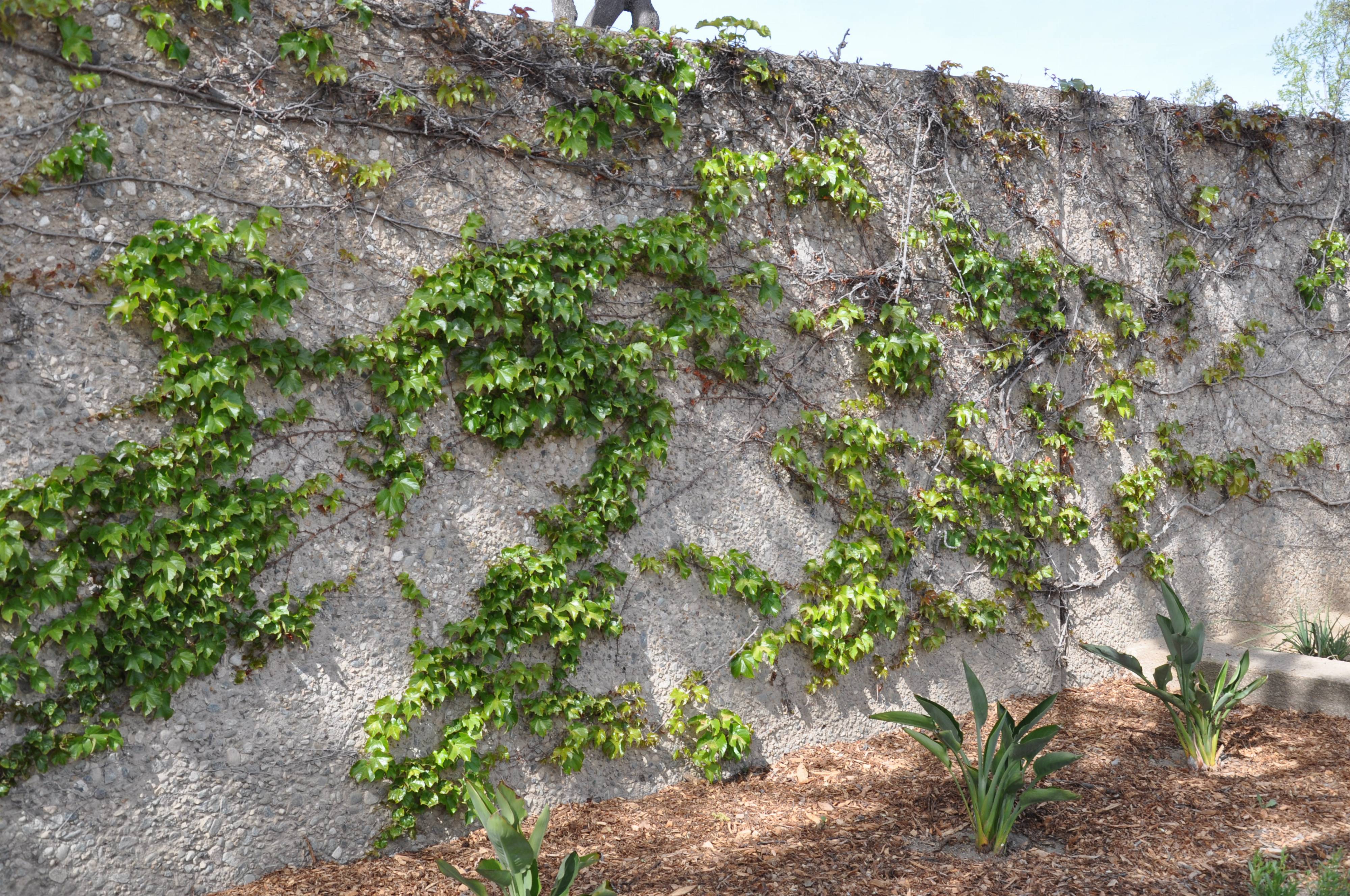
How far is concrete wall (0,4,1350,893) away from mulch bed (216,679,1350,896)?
0.54 feet

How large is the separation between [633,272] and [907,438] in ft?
4.61

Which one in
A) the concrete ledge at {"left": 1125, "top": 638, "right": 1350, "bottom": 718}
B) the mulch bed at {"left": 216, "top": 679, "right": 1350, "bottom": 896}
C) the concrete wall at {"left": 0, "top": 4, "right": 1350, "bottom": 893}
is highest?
the concrete wall at {"left": 0, "top": 4, "right": 1350, "bottom": 893}

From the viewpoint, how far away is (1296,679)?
3.68 m

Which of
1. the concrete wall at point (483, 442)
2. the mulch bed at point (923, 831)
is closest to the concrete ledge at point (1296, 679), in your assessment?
the mulch bed at point (923, 831)

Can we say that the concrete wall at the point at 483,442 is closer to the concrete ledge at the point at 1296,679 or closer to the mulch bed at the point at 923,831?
the mulch bed at the point at 923,831

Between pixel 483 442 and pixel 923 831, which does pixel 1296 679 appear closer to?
pixel 923 831

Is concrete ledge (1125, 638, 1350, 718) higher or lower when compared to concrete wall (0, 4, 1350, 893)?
lower

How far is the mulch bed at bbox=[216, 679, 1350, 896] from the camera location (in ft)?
7.96

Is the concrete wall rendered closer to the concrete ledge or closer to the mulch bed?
the mulch bed

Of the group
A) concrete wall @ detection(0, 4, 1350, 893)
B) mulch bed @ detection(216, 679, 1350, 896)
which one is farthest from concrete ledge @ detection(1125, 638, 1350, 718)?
concrete wall @ detection(0, 4, 1350, 893)

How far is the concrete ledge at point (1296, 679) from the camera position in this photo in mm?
3596

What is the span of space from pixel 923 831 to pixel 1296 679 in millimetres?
2163

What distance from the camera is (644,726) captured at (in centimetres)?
310

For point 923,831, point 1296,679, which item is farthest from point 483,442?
point 1296,679
